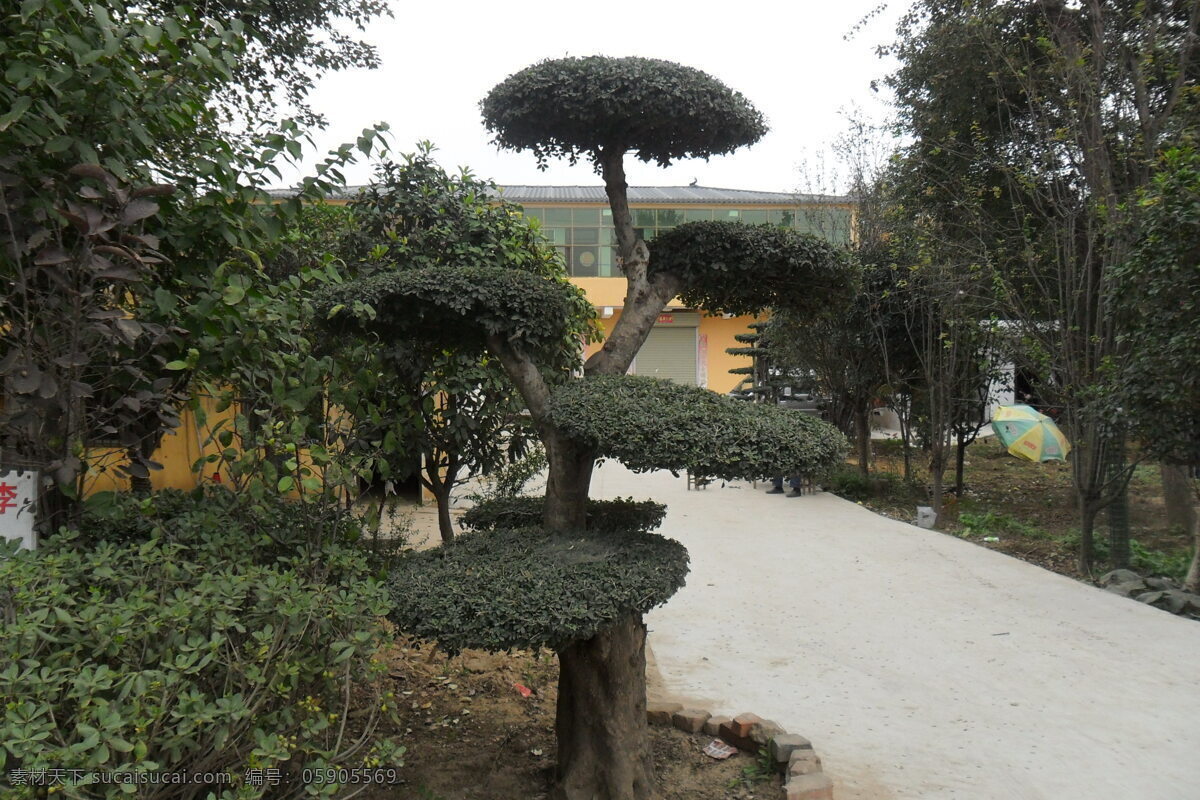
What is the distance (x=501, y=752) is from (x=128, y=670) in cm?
194

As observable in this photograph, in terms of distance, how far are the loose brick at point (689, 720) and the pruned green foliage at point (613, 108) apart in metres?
2.58

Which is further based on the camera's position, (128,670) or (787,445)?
(787,445)

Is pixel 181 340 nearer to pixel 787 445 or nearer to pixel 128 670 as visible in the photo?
pixel 128 670

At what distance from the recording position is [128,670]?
206 cm

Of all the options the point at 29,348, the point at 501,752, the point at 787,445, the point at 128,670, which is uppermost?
the point at 29,348

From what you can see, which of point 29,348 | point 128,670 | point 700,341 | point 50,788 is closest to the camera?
point 50,788

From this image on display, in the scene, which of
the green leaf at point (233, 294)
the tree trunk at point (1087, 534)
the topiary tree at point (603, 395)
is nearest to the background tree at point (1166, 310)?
the tree trunk at point (1087, 534)

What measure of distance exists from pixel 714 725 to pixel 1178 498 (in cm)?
767

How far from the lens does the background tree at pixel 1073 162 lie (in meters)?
6.91

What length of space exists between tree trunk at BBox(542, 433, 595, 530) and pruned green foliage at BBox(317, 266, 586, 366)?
1.31 feet

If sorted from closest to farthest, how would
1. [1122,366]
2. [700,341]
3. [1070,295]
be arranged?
[1122,366] < [1070,295] < [700,341]

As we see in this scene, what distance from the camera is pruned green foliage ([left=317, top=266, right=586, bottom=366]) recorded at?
305 centimetres

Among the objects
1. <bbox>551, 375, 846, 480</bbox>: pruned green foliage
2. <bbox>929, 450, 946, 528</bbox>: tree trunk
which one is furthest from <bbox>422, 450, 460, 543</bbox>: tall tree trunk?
<bbox>929, 450, 946, 528</bbox>: tree trunk

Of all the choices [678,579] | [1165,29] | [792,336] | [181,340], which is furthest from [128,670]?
[792,336]
